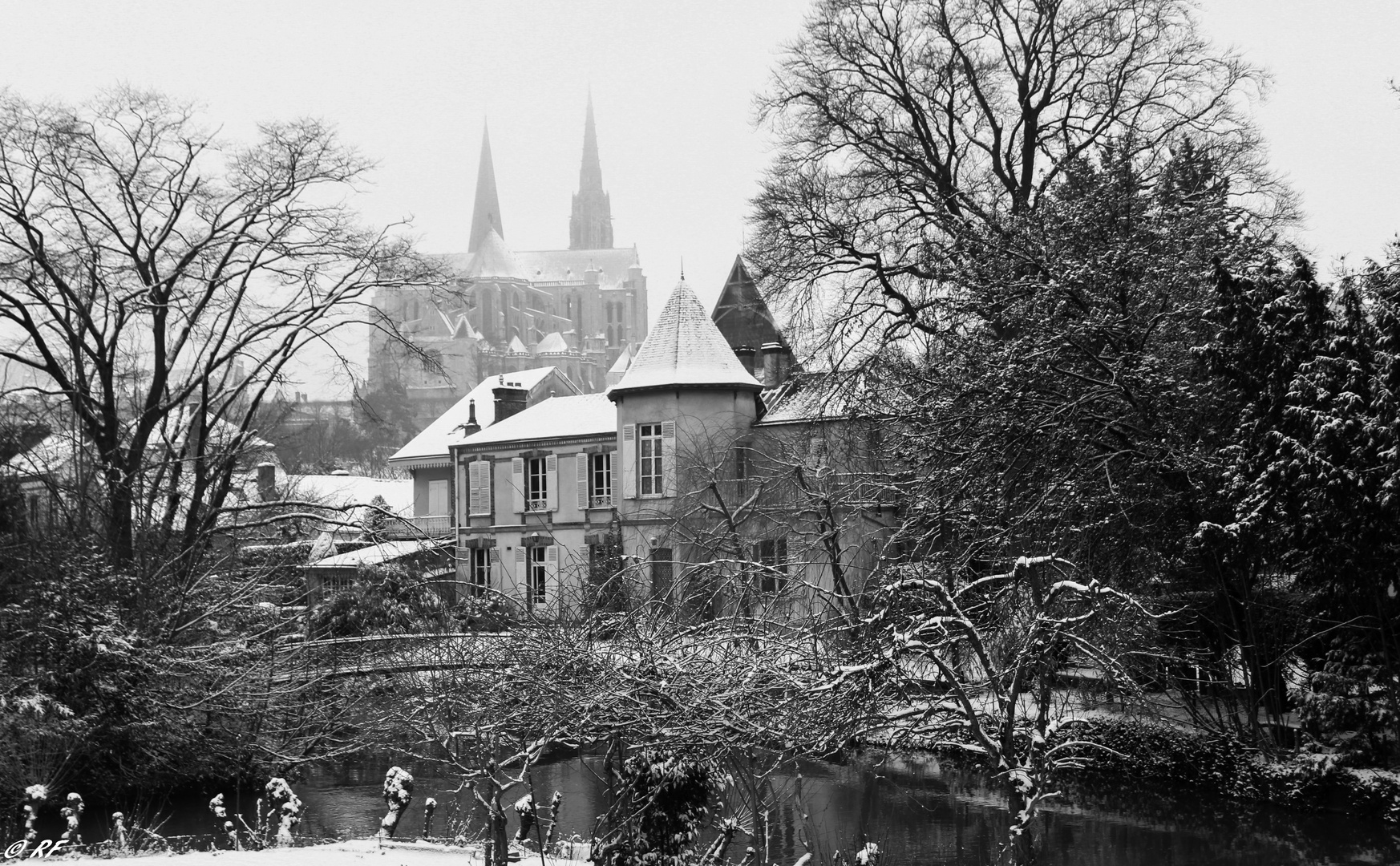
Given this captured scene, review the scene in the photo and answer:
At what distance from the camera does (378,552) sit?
3152 centimetres

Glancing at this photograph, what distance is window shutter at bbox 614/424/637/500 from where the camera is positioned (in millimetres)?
35281

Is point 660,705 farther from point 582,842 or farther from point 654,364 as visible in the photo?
point 654,364

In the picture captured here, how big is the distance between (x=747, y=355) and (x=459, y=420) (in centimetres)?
1392

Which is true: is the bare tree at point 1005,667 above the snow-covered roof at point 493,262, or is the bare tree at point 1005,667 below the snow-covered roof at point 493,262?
below

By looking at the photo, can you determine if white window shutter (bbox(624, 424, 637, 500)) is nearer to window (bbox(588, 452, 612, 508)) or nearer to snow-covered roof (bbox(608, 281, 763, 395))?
snow-covered roof (bbox(608, 281, 763, 395))

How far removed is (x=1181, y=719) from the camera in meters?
20.6

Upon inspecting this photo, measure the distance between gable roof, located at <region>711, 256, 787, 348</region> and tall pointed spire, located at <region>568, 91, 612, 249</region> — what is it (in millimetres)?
140910

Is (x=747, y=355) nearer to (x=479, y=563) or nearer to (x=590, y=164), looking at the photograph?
(x=479, y=563)

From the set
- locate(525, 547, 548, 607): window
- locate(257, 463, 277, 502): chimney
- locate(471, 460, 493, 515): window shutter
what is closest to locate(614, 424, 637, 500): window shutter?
locate(525, 547, 548, 607): window

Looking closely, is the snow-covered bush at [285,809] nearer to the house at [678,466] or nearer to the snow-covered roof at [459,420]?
the house at [678,466]

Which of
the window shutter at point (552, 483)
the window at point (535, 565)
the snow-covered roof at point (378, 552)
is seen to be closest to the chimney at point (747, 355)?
the window shutter at point (552, 483)

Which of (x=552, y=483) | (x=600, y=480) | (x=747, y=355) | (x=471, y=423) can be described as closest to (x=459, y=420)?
(x=471, y=423)

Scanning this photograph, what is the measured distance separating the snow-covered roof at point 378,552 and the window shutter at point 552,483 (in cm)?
435

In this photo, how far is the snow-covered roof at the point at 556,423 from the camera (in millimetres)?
38531
